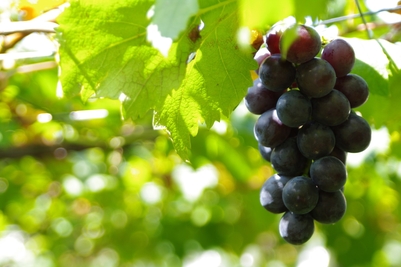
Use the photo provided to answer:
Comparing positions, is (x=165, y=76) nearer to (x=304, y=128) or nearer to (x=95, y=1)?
(x=95, y=1)

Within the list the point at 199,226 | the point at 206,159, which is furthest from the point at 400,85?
the point at 199,226

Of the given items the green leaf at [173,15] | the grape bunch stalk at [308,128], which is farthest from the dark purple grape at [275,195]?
the green leaf at [173,15]

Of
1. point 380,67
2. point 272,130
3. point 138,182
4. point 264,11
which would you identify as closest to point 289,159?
point 272,130

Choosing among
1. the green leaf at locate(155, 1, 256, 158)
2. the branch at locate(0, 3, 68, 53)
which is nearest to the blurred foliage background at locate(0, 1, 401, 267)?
the branch at locate(0, 3, 68, 53)

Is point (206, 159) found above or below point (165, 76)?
below

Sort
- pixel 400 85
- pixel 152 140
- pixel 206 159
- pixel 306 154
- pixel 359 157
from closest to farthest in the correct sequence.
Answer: pixel 306 154, pixel 400 85, pixel 359 157, pixel 206 159, pixel 152 140
